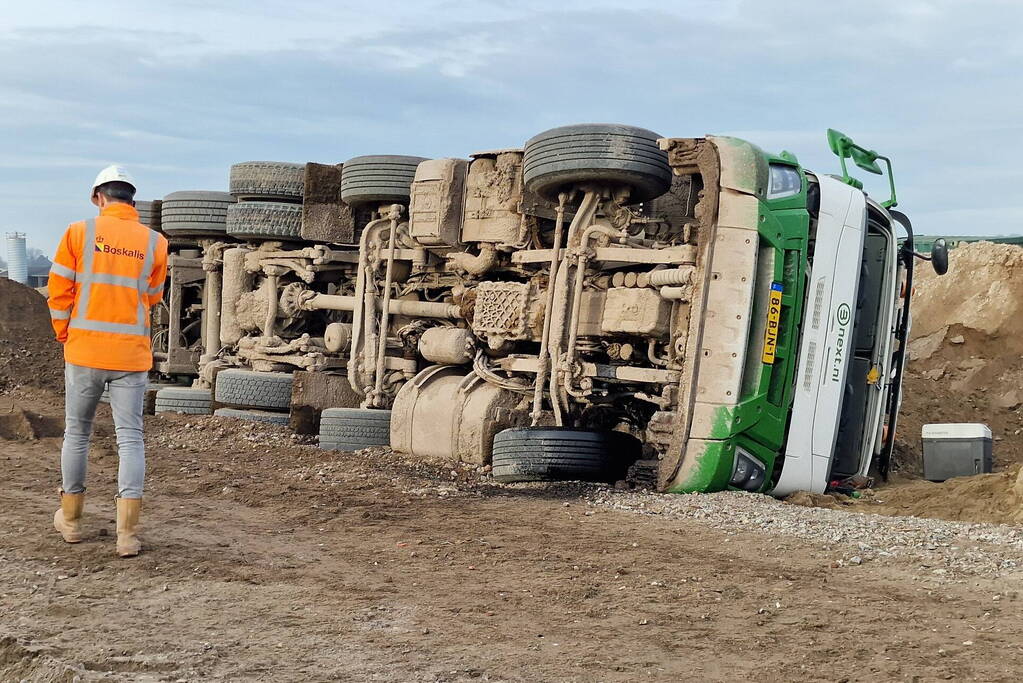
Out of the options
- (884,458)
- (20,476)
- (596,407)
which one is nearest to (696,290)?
(596,407)

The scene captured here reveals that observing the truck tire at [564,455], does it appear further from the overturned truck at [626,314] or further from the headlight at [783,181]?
the headlight at [783,181]

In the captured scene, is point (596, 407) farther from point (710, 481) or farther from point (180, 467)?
point (180, 467)

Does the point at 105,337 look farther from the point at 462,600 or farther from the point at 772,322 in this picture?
the point at 772,322

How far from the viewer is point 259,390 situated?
37.3 ft

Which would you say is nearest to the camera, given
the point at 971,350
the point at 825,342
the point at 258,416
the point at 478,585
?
the point at 478,585

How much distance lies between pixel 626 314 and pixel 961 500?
8.54ft

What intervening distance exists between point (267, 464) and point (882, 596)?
221 inches

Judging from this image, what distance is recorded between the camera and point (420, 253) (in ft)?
34.4

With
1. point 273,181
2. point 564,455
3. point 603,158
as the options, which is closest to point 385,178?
point 273,181

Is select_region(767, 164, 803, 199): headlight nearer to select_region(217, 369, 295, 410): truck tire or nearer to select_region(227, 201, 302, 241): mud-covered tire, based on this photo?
select_region(217, 369, 295, 410): truck tire

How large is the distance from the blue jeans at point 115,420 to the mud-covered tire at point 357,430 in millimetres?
4369

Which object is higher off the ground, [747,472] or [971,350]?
[971,350]

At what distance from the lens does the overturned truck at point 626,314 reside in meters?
7.88

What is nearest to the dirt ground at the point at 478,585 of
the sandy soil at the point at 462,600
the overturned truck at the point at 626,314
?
the sandy soil at the point at 462,600
